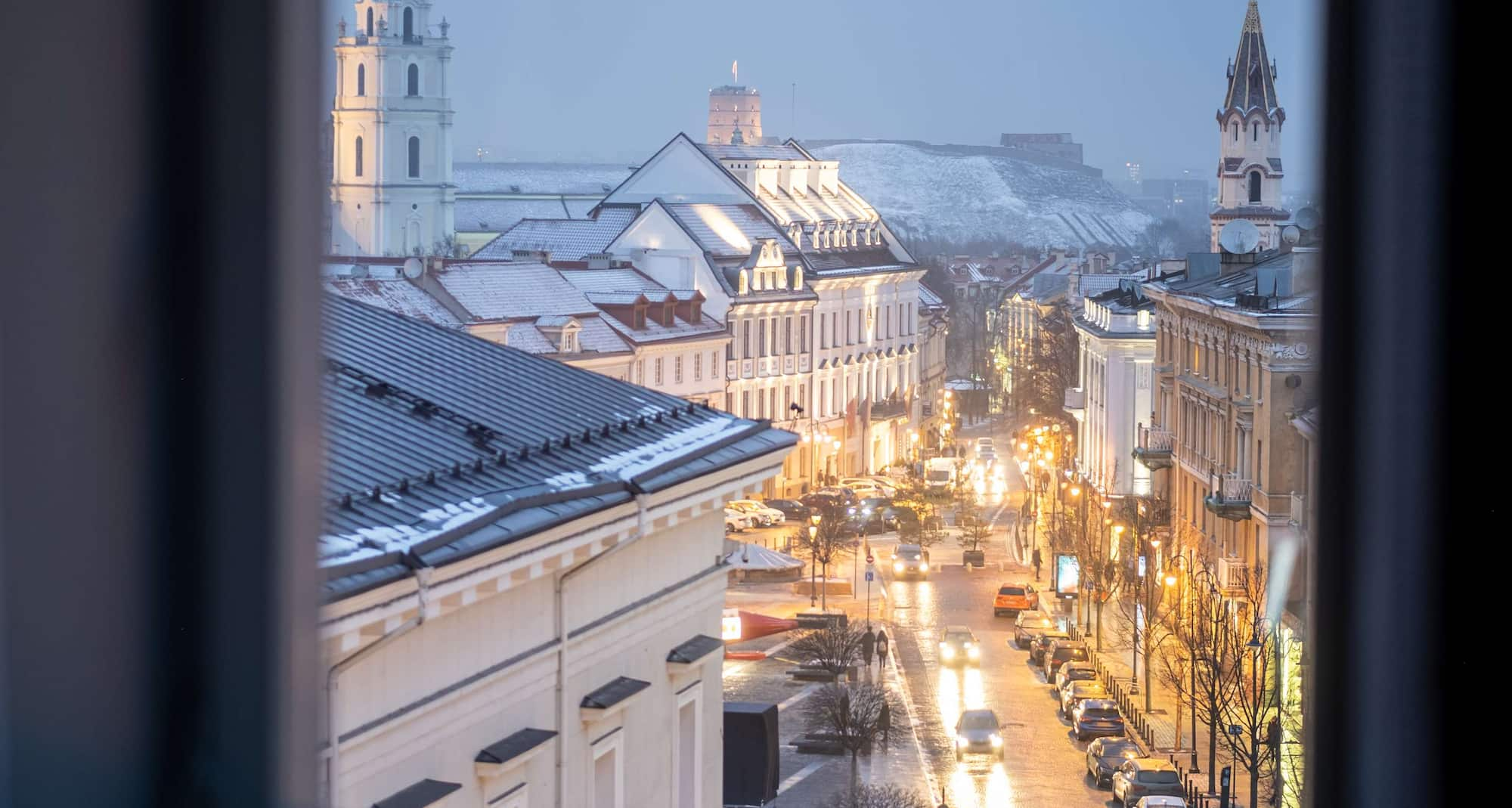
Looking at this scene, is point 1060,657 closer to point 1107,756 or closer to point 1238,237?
point 1107,756

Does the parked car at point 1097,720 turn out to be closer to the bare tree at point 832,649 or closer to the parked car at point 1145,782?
the parked car at point 1145,782

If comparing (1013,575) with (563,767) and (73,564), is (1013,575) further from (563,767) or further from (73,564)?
(73,564)

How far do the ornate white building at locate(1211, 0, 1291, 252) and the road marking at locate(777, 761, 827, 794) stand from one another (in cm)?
1736

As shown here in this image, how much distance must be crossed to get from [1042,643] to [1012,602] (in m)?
2.38

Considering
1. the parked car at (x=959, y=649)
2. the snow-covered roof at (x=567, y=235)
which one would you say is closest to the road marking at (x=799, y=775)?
the parked car at (x=959, y=649)

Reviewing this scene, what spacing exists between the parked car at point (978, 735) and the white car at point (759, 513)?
11.7 m

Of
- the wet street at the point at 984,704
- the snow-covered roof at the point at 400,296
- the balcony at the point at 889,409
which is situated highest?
the snow-covered roof at the point at 400,296

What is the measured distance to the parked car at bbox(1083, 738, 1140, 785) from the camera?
38.9 ft

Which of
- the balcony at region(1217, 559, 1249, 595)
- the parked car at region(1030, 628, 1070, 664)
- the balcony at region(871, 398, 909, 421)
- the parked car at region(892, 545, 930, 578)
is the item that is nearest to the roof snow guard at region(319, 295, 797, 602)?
the balcony at region(1217, 559, 1249, 595)

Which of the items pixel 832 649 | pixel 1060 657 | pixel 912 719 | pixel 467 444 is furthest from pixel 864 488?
pixel 467 444

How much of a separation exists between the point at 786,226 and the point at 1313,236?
31.9m

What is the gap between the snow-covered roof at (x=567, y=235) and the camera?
2936cm

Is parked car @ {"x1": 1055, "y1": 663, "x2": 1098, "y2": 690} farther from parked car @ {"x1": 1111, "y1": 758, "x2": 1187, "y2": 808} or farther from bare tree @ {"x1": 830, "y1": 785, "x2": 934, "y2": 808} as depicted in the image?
bare tree @ {"x1": 830, "y1": 785, "x2": 934, "y2": 808}

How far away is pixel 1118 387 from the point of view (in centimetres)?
2377
